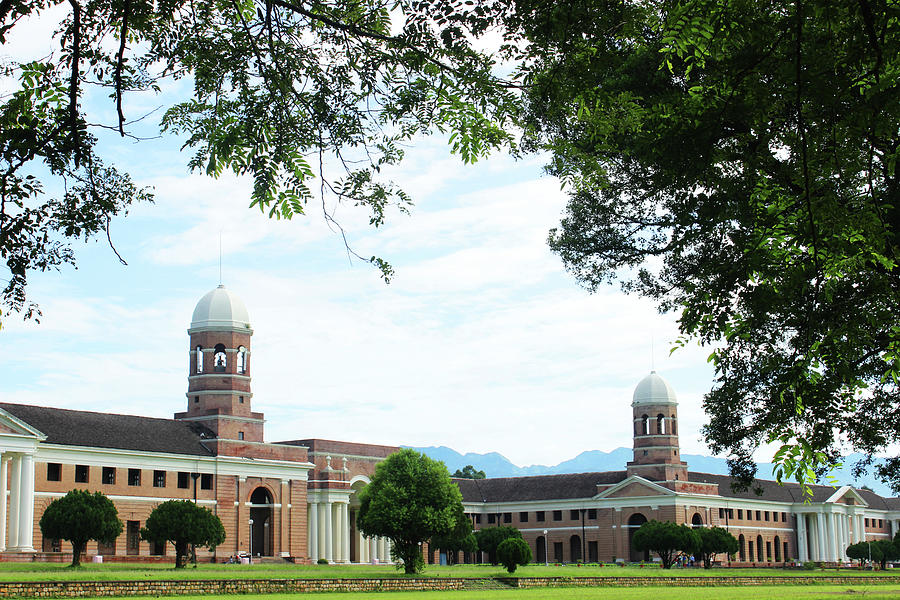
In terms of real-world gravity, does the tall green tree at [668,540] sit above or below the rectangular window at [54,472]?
below

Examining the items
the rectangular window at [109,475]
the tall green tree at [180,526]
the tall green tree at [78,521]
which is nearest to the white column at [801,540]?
the tall green tree at [180,526]

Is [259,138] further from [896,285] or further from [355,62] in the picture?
[896,285]

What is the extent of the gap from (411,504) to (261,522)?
2398 centimetres

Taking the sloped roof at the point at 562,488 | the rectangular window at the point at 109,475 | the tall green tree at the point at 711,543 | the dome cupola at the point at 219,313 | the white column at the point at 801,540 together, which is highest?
the dome cupola at the point at 219,313

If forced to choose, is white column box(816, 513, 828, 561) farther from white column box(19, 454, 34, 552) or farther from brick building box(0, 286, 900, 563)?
white column box(19, 454, 34, 552)

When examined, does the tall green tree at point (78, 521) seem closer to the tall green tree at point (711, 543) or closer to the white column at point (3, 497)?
the white column at point (3, 497)

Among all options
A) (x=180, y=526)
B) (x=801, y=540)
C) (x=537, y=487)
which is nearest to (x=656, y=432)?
(x=537, y=487)

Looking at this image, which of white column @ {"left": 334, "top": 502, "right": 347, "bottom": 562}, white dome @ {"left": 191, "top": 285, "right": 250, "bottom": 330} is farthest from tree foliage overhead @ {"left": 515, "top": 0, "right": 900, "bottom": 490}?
white column @ {"left": 334, "top": 502, "right": 347, "bottom": 562}

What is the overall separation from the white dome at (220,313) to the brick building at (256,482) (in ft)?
0.29

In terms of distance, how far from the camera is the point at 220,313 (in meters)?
62.2

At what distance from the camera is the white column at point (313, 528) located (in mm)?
68838

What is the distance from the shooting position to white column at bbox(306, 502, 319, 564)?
226 feet

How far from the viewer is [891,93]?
792cm

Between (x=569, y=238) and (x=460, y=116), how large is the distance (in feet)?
49.2
